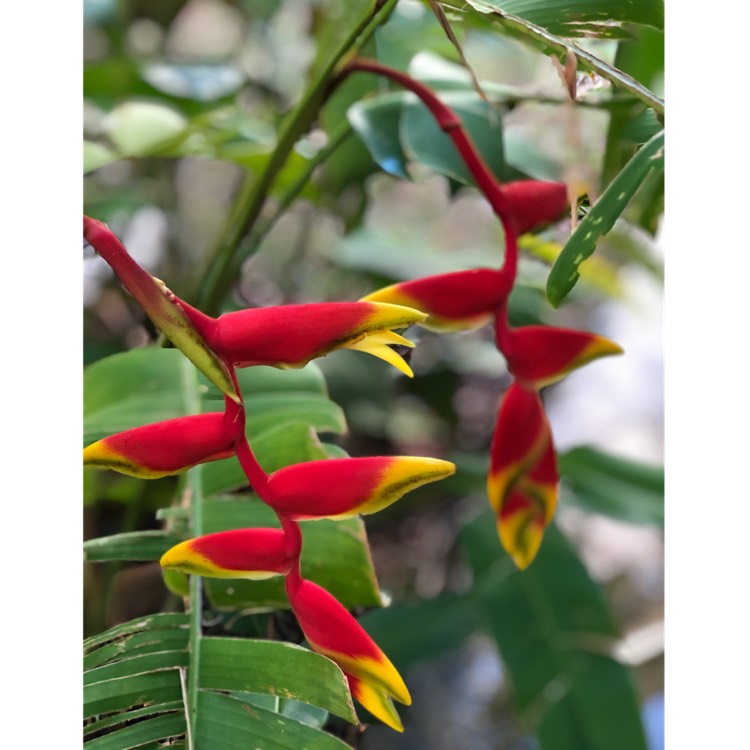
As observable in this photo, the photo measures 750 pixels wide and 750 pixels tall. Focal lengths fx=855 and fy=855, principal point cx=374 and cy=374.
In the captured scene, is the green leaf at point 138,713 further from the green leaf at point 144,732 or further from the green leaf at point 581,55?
the green leaf at point 581,55

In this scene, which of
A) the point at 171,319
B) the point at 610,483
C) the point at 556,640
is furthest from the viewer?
the point at 610,483

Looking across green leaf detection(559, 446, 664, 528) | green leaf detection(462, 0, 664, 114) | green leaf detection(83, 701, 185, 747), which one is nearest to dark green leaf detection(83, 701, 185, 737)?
green leaf detection(83, 701, 185, 747)

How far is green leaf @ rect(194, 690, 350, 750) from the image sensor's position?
0.87 ft

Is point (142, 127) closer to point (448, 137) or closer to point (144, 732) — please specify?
point (448, 137)

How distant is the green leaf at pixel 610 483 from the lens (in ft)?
2.13

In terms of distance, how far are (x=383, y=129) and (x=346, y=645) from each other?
28 centimetres

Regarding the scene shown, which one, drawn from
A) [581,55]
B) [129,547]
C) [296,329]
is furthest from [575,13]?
[129,547]

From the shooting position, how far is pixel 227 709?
0.91 feet

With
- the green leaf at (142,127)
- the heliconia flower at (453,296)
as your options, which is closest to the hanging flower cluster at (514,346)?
the heliconia flower at (453,296)

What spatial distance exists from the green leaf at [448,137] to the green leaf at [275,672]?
22 cm

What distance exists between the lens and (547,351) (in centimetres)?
31

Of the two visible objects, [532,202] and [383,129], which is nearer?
[532,202]
